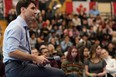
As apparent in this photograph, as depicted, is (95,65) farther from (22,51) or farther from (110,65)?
(22,51)

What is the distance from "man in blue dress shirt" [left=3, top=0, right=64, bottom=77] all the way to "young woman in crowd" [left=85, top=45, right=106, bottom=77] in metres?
4.32

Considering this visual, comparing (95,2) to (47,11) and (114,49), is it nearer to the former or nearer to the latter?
(47,11)

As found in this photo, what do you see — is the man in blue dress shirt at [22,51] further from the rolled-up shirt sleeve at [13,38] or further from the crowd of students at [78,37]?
the crowd of students at [78,37]

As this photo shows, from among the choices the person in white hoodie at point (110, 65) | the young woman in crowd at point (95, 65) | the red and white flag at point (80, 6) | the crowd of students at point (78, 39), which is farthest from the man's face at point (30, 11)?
the red and white flag at point (80, 6)

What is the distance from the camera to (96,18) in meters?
15.9

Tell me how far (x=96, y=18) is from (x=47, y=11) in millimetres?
2331

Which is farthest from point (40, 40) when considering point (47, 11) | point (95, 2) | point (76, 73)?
point (95, 2)

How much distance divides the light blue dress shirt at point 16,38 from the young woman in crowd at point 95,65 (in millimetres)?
4390

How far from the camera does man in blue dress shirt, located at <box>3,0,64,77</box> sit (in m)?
3.83

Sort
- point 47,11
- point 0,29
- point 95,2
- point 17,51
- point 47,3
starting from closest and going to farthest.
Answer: point 17,51 < point 0,29 < point 47,11 < point 47,3 < point 95,2

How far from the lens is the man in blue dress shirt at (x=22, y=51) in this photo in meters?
3.83

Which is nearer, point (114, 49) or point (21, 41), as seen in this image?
point (21, 41)

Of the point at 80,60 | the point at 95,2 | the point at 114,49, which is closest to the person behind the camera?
the point at 80,60

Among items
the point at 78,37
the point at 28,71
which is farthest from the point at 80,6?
the point at 28,71
